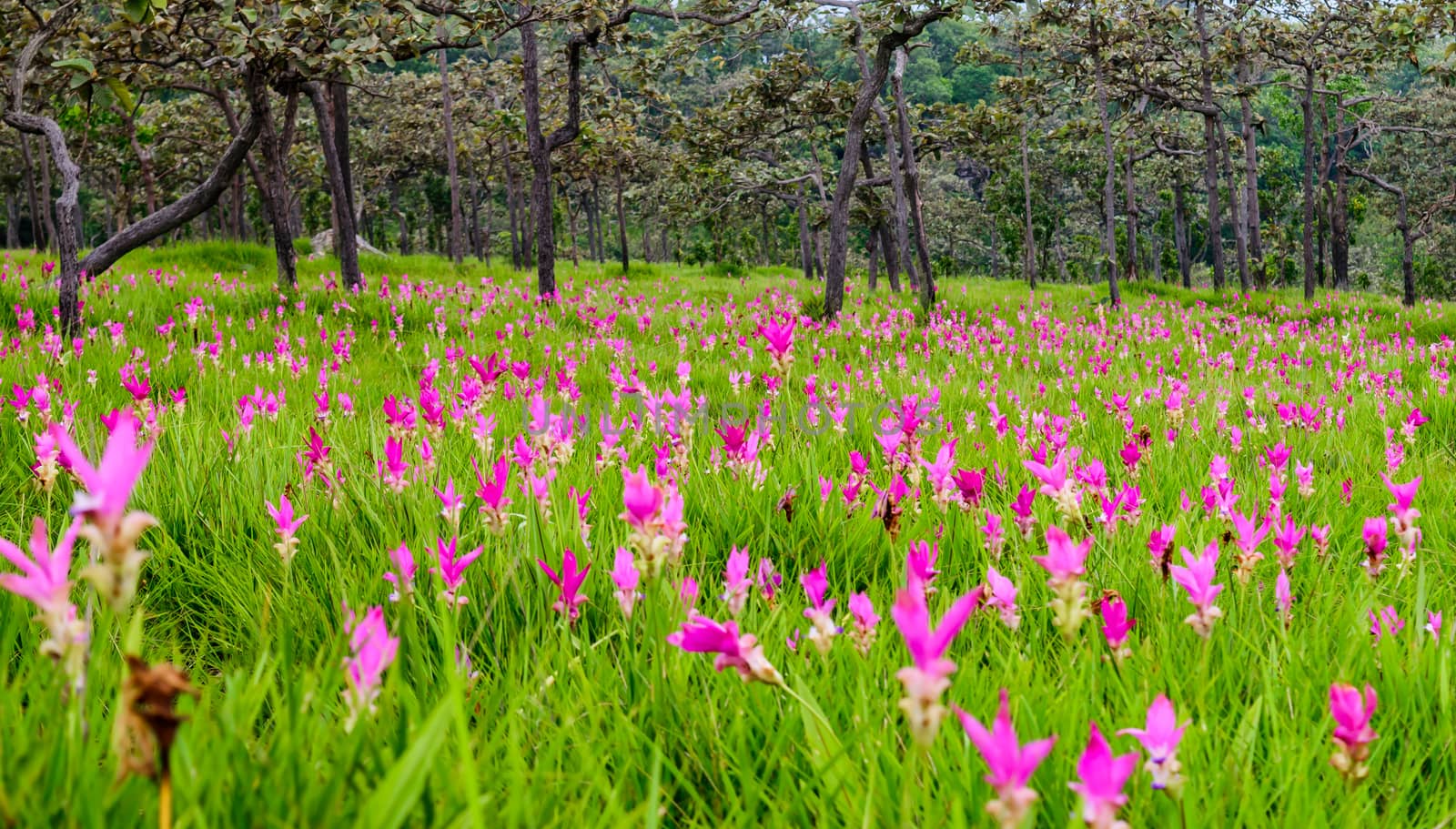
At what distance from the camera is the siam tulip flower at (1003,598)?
1.42 meters

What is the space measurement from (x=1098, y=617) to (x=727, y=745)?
0.96 metres

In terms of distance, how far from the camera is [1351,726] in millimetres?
1014

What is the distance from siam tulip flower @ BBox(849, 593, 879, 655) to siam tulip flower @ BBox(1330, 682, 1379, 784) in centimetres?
62

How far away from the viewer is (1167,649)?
1533 millimetres

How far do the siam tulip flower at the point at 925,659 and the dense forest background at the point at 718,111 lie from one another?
2057 millimetres

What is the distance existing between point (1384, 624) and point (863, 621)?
1.00m

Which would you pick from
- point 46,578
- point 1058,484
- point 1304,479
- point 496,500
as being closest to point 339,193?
point 496,500

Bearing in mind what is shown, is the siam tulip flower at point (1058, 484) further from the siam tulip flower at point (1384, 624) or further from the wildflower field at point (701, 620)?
the siam tulip flower at point (1384, 624)

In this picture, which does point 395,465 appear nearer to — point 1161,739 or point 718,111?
point 1161,739

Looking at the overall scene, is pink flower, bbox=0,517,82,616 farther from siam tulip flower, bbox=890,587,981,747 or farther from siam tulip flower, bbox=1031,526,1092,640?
siam tulip flower, bbox=1031,526,1092,640

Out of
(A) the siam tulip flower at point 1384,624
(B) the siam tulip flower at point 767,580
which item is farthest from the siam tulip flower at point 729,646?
(A) the siam tulip flower at point 1384,624

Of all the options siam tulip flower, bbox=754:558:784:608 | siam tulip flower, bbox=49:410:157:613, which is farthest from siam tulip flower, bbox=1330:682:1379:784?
siam tulip flower, bbox=49:410:157:613

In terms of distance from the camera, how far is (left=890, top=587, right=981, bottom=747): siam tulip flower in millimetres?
762

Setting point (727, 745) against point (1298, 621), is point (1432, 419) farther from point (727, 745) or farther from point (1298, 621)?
point (727, 745)
